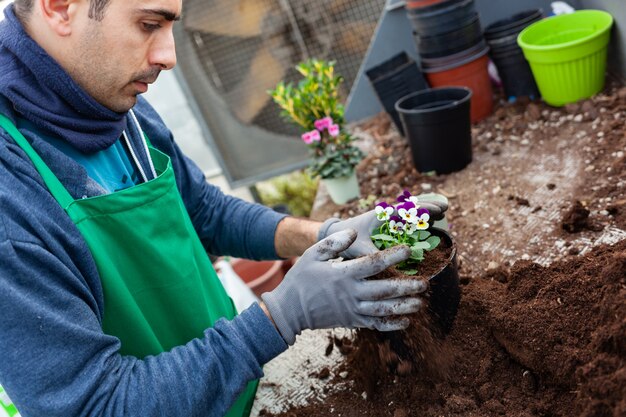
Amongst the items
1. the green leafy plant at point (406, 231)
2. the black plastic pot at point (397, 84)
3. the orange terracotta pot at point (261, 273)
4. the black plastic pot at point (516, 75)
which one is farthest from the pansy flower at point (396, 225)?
the black plastic pot at point (516, 75)

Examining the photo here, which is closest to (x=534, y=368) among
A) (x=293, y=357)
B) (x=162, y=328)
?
(x=293, y=357)

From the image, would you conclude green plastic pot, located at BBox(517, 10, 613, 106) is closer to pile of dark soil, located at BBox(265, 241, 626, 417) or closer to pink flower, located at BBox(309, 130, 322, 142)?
pink flower, located at BBox(309, 130, 322, 142)

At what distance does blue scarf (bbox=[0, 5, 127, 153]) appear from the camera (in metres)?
1.39

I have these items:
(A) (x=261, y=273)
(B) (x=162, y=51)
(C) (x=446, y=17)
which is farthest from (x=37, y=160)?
(C) (x=446, y=17)

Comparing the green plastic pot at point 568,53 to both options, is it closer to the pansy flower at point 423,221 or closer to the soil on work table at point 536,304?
the soil on work table at point 536,304

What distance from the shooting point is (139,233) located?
1.55 metres

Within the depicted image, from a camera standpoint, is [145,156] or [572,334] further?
[145,156]

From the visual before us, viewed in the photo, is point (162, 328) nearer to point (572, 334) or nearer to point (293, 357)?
point (293, 357)

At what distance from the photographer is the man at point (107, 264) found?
3.97ft

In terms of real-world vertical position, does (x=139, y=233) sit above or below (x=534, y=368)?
above

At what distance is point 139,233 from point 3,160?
0.39 m

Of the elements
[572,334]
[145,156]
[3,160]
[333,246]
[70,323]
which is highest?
[3,160]

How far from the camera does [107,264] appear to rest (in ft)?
4.73

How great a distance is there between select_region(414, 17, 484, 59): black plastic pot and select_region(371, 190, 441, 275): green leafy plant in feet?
8.04
